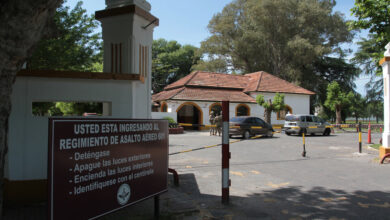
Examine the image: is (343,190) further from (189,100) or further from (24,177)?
(189,100)

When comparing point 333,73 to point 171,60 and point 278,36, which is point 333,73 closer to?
point 278,36

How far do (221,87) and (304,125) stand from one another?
1306 cm

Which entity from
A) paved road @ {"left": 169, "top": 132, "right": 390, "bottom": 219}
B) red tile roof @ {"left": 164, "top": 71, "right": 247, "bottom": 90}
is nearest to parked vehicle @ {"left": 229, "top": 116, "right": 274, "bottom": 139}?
paved road @ {"left": 169, "top": 132, "right": 390, "bottom": 219}

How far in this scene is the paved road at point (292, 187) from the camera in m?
4.82

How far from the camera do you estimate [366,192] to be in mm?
5941

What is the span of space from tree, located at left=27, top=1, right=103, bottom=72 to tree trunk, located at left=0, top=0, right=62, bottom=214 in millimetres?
10977

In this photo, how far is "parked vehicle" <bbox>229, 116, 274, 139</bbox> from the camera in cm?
1905

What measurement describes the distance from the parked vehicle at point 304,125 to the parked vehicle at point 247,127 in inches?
91.7

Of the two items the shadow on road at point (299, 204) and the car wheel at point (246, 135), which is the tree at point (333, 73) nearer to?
the car wheel at point (246, 135)

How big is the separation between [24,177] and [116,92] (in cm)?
198

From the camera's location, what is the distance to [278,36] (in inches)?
1660

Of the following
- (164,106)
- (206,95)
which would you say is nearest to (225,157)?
(206,95)

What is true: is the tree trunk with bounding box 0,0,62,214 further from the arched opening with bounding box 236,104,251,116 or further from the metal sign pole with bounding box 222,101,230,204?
the arched opening with bounding box 236,104,251,116

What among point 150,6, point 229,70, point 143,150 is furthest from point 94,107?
point 229,70
